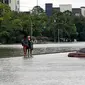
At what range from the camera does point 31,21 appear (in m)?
105

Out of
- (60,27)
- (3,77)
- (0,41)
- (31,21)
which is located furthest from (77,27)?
(3,77)

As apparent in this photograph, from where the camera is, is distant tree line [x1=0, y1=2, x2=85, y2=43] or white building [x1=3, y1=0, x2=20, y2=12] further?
white building [x1=3, y1=0, x2=20, y2=12]

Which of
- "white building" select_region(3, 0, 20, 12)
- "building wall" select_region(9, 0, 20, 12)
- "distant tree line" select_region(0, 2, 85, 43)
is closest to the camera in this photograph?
"distant tree line" select_region(0, 2, 85, 43)

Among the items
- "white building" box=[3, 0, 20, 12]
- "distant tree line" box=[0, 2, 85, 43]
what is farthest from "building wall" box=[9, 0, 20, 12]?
"distant tree line" box=[0, 2, 85, 43]

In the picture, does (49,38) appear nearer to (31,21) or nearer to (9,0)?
(31,21)

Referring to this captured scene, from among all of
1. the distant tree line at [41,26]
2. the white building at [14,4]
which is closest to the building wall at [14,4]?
the white building at [14,4]

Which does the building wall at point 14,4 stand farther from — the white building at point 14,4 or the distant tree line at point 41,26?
the distant tree line at point 41,26

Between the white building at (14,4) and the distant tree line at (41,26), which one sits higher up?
the white building at (14,4)

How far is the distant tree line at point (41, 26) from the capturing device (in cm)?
8869

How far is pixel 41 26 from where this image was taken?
112m

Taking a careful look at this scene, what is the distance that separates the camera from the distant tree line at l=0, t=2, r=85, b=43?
291 feet

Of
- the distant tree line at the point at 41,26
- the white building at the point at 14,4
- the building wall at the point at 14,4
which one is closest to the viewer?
the distant tree line at the point at 41,26

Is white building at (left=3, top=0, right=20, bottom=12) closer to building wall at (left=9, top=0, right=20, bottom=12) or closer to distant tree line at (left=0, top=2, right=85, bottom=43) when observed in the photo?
building wall at (left=9, top=0, right=20, bottom=12)

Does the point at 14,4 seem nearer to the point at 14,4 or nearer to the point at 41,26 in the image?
the point at 14,4
